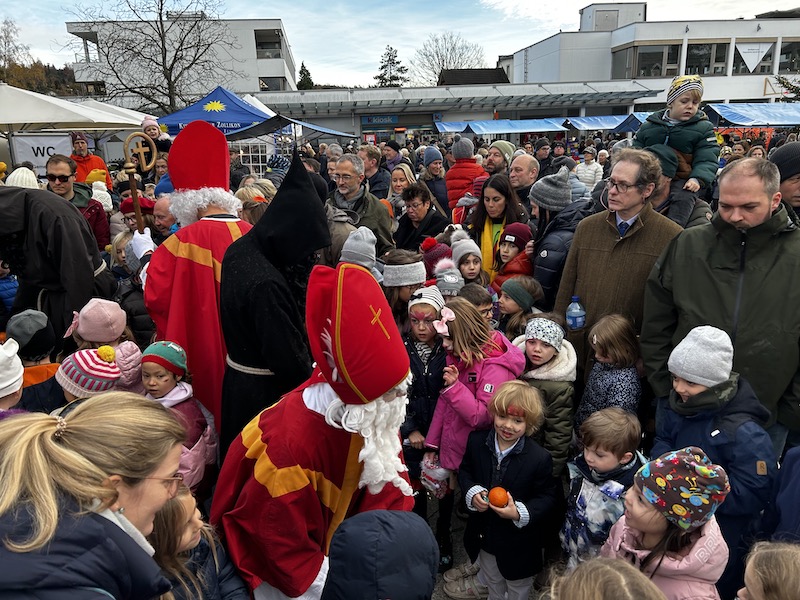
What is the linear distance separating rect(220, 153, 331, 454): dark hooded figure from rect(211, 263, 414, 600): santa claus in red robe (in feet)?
1.80

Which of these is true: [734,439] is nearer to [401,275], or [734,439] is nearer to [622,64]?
[401,275]

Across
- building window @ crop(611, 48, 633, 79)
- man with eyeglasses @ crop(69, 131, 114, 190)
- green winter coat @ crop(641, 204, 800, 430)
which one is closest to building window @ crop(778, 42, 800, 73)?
building window @ crop(611, 48, 633, 79)

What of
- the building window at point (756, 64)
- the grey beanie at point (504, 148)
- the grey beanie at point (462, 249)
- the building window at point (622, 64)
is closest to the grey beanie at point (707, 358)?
the grey beanie at point (462, 249)

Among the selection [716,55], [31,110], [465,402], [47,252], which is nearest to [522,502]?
[465,402]

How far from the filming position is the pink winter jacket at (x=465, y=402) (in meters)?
2.93

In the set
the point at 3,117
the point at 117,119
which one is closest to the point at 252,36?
A: the point at 117,119

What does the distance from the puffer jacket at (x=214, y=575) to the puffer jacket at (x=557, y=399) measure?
1.78 meters

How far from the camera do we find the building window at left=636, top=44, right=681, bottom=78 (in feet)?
151

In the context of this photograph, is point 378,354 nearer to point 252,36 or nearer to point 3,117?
point 3,117

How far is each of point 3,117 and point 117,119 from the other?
9.85 ft

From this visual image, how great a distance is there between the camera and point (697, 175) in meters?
4.01

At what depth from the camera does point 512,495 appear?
2.70m

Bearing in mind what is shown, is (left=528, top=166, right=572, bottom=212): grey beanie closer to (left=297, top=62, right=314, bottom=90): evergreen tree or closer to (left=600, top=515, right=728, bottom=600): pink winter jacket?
(left=600, top=515, right=728, bottom=600): pink winter jacket

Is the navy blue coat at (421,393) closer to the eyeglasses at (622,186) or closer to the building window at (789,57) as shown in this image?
the eyeglasses at (622,186)
